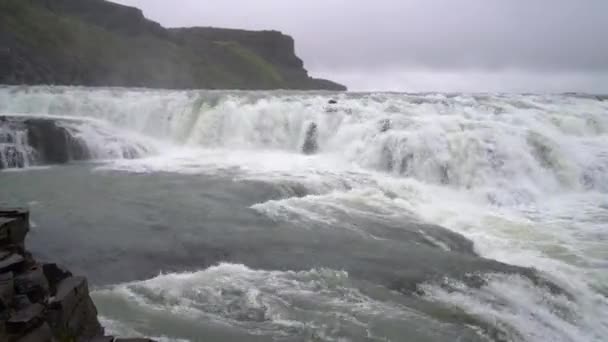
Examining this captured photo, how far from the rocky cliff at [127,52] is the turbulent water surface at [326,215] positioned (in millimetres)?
29480

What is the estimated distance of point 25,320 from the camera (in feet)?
11.1

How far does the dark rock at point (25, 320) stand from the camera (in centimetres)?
334

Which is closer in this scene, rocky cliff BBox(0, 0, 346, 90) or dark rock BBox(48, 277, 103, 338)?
dark rock BBox(48, 277, 103, 338)

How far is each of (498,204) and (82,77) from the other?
2011 inches

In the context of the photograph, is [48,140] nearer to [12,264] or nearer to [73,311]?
[12,264]

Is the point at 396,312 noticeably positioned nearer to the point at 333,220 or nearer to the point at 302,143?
the point at 333,220

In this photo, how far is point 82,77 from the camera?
2072 inches

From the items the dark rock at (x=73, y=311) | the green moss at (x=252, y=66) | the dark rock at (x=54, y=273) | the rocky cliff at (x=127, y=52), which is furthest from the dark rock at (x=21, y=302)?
the green moss at (x=252, y=66)

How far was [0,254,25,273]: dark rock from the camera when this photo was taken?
3.90 m

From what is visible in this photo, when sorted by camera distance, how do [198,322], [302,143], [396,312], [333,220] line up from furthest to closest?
[302,143]
[333,220]
[396,312]
[198,322]

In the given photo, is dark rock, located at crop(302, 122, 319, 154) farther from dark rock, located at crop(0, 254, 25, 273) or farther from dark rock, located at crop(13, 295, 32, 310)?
dark rock, located at crop(13, 295, 32, 310)

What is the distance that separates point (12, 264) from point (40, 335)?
835 millimetres

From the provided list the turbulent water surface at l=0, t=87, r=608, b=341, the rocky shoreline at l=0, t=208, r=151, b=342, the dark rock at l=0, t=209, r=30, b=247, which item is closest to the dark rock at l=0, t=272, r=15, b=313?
the rocky shoreline at l=0, t=208, r=151, b=342

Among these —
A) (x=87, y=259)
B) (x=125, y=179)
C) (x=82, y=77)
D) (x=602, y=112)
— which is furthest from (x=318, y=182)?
(x=82, y=77)
